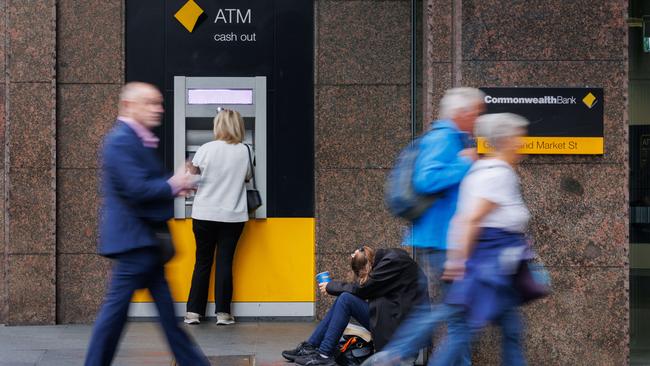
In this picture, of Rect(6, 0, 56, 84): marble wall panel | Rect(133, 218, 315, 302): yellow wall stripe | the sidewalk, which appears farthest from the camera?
Rect(133, 218, 315, 302): yellow wall stripe

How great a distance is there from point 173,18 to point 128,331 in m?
2.65

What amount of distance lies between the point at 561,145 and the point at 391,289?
1.64 meters

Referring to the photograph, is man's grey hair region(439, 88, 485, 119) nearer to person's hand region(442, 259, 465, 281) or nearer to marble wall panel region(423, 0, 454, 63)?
person's hand region(442, 259, 465, 281)

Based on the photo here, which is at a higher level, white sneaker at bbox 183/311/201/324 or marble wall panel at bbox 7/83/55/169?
marble wall panel at bbox 7/83/55/169

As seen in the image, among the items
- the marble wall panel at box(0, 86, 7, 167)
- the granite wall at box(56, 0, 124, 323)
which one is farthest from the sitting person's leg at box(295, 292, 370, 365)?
the marble wall panel at box(0, 86, 7, 167)

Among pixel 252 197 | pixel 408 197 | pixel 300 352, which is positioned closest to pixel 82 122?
pixel 252 197

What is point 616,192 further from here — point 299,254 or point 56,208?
point 56,208

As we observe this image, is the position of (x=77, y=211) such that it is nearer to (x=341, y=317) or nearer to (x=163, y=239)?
(x=341, y=317)

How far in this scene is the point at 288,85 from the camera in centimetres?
845

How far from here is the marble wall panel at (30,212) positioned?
26.7ft

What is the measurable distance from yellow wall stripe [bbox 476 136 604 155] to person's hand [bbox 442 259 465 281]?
198 centimetres

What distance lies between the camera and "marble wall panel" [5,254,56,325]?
26.8 ft

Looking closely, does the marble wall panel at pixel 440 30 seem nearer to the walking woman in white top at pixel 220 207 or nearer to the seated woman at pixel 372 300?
the seated woman at pixel 372 300

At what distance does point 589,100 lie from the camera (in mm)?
7141
